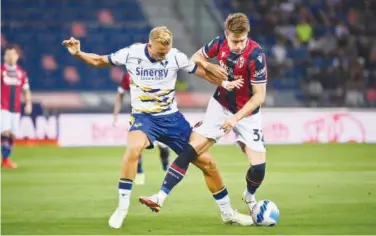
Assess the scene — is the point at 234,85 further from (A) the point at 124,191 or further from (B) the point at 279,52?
(B) the point at 279,52

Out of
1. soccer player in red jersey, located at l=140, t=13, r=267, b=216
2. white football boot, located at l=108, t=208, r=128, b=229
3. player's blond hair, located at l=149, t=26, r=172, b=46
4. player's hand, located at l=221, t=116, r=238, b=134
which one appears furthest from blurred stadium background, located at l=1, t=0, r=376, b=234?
player's blond hair, located at l=149, t=26, r=172, b=46

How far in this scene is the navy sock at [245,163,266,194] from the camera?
31.6 feet

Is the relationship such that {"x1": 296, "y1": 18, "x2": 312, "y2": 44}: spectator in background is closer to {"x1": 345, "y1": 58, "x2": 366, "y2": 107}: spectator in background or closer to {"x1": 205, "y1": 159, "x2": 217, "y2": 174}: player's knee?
{"x1": 345, "y1": 58, "x2": 366, "y2": 107}: spectator in background

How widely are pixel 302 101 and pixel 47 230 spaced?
14.8 meters

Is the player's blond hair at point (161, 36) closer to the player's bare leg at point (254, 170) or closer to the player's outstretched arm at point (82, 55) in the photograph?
the player's outstretched arm at point (82, 55)

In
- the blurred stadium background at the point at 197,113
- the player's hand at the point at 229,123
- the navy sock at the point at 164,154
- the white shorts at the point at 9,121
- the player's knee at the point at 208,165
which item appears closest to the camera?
the player's hand at the point at 229,123

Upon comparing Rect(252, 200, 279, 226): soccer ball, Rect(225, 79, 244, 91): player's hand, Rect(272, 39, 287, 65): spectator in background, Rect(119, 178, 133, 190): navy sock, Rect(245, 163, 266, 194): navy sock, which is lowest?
Rect(252, 200, 279, 226): soccer ball

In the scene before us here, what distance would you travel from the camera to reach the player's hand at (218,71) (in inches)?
370

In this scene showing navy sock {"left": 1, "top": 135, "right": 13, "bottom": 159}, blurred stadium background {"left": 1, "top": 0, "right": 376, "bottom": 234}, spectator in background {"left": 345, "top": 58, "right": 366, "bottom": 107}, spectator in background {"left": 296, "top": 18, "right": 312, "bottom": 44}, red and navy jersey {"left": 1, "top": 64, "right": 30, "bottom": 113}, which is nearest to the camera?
blurred stadium background {"left": 1, "top": 0, "right": 376, "bottom": 234}

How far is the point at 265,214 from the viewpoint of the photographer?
30.6 feet

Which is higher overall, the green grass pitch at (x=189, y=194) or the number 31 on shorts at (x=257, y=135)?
the number 31 on shorts at (x=257, y=135)

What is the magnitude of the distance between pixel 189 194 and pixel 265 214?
3.01 m

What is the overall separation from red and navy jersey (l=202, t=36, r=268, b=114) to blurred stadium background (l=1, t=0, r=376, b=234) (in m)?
1.28

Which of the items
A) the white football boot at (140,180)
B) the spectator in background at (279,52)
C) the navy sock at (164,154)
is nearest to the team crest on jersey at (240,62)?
the white football boot at (140,180)
